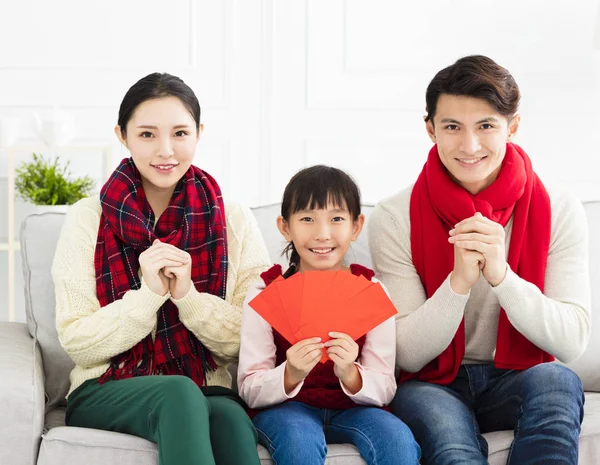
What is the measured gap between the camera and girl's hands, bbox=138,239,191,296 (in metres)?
2.12

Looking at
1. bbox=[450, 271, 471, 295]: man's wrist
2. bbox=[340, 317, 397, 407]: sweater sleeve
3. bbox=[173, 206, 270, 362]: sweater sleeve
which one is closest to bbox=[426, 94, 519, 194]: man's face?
bbox=[450, 271, 471, 295]: man's wrist

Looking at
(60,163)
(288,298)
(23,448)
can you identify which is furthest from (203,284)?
(60,163)

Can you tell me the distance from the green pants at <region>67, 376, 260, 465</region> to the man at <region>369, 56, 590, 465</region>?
1.43ft

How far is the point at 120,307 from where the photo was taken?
213 cm

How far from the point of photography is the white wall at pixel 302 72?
14.4 feet

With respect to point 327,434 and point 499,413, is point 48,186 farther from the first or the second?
point 499,413

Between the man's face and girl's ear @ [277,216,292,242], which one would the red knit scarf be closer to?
the man's face

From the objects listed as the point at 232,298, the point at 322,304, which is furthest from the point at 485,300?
the point at 232,298

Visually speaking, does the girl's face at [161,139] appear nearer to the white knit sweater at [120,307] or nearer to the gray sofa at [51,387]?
the white knit sweater at [120,307]

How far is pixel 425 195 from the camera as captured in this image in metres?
2.36

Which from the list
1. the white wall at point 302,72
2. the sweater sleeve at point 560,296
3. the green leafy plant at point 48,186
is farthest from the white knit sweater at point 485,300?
the white wall at point 302,72

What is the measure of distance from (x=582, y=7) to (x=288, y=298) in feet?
11.2

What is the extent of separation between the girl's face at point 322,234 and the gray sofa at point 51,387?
→ 315 millimetres

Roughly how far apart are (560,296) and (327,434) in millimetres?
706
